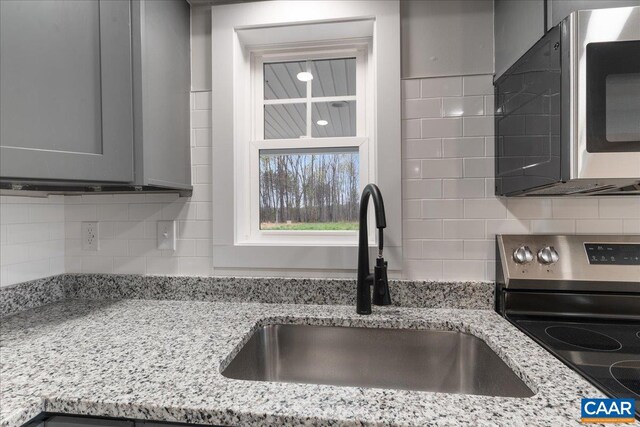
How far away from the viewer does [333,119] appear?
4.43 feet

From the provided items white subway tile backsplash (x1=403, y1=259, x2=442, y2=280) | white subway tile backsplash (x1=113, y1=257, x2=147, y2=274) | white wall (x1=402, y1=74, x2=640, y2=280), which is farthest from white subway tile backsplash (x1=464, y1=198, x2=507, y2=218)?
white subway tile backsplash (x1=113, y1=257, x2=147, y2=274)

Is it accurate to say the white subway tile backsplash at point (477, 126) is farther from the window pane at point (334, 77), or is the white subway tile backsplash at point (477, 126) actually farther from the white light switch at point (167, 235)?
the white light switch at point (167, 235)

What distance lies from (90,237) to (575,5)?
1759 mm

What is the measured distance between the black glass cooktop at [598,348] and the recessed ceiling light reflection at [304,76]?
117 cm

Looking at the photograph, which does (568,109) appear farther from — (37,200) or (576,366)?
(37,200)

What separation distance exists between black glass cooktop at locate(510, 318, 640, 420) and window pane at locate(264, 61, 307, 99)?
1.17m

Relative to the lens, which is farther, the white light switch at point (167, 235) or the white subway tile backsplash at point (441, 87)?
the white light switch at point (167, 235)

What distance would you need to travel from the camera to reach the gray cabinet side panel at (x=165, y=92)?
990 millimetres

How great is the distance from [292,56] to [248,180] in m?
0.55

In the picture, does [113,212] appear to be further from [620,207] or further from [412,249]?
[620,207]

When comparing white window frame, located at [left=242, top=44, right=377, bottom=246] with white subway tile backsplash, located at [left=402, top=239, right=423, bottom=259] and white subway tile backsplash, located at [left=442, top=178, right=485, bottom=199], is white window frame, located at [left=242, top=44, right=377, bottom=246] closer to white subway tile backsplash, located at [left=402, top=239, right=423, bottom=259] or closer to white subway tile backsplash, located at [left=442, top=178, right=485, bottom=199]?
white subway tile backsplash, located at [left=402, top=239, right=423, bottom=259]

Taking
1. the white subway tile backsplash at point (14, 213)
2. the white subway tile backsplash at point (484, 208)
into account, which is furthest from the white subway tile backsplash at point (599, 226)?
the white subway tile backsplash at point (14, 213)

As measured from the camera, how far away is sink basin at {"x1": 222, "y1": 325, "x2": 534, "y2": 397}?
3.34ft

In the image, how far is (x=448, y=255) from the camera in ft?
3.87
